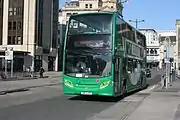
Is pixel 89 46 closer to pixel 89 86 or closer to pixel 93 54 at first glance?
pixel 93 54

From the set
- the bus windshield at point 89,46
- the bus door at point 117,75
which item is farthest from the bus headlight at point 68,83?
the bus door at point 117,75

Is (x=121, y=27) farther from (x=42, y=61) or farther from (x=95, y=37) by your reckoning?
(x=42, y=61)

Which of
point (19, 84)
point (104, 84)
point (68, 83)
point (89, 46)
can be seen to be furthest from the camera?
point (19, 84)

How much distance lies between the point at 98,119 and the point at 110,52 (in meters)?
6.31

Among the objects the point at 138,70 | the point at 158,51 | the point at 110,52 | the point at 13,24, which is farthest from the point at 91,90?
the point at 158,51

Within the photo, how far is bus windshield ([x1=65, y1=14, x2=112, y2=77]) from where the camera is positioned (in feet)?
63.7

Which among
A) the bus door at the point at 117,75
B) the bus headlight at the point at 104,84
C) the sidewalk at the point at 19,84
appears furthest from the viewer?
the sidewalk at the point at 19,84

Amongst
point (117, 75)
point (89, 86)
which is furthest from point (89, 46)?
point (117, 75)

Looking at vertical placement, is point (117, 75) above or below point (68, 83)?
above

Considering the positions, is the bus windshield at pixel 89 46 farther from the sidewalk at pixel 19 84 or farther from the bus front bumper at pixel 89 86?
the sidewalk at pixel 19 84

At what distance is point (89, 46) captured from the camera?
19.5 meters

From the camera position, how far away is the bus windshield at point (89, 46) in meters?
19.4

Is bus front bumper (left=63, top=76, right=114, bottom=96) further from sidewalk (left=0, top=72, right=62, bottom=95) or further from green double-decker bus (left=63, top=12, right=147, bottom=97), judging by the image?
sidewalk (left=0, top=72, right=62, bottom=95)

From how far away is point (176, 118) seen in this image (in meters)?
13.7
